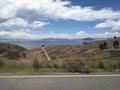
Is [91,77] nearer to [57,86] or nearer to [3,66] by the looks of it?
[57,86]

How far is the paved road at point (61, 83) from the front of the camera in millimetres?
7336

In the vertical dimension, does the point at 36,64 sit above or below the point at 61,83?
above

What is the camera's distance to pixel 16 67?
11.4 meters

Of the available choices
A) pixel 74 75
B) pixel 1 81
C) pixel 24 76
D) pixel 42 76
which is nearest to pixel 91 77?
pixel 74 75

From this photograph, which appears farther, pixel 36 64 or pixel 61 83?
pixel 36 64

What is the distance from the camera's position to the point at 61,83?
785 cm

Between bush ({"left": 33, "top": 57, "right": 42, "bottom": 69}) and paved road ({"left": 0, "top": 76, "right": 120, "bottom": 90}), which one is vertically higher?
bush ({"left": 33, "top": 57, "right": 42, "bottom": 69})

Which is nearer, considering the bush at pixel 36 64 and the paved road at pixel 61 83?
the paved road at pixel 61 83

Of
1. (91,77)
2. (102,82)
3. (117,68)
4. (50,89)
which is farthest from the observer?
(117,68)

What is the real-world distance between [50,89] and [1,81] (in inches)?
81.1

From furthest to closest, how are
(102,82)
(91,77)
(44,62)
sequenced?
(44,62), (91,77), (102,82)

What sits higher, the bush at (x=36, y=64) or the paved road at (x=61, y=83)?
the bush at (x=36, y=64)

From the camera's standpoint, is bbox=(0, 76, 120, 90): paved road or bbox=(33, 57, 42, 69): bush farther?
bbox=(33, 57, 42, 69): bush

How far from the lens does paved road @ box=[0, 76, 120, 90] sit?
24.1 feet
